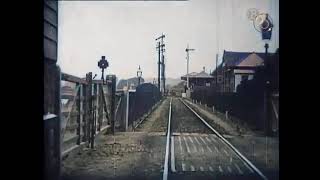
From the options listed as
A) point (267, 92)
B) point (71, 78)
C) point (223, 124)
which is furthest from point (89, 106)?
point (267, 92)

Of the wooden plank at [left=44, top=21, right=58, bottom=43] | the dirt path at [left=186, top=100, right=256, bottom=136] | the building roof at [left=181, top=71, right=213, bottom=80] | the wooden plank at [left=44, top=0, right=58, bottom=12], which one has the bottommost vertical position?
the dirt path at [left=186, top=100, right=256, bottom=136]

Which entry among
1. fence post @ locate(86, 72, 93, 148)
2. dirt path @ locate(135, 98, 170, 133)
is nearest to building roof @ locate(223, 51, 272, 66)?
dirt path @ locate(135, 98, 170, 133)

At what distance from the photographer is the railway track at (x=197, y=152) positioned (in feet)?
10.1

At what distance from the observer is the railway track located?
3.07 metres

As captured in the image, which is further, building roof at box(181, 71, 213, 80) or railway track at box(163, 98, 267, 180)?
building roof at box(181, 71, 213, 80)

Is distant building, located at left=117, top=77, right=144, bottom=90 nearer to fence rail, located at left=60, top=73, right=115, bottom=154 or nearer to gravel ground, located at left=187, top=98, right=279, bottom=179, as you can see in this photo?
fence rail, located at left=60, top=73, right=115, bottom=154

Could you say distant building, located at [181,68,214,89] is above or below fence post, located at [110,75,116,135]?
above

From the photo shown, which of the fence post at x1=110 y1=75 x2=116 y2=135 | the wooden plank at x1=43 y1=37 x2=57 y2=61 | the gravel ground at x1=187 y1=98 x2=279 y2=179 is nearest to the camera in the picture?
the wooden plank at x1=43 y1=37 x2=57 y2=61

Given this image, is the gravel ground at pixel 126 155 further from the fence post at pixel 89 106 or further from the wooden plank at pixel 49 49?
the wooden plank at pixel 49 49

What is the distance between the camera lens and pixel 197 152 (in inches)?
122

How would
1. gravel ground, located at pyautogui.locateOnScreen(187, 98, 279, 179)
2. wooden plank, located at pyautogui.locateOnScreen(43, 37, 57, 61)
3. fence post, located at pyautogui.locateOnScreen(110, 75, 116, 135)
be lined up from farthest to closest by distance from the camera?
1. fence post, located at pyautogui.locateOnScreen(110, 75, 116, 135)
2. gravel ground, located at pyautogui.locateOnScreen(187, 98, 279, 179)
3. wooden plank, located at pyautogui.locateOnScreen(43, 37, 57, 61)

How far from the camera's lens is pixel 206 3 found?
A: 10.0 ft
